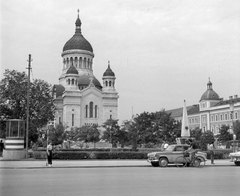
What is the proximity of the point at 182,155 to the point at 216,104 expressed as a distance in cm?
7308

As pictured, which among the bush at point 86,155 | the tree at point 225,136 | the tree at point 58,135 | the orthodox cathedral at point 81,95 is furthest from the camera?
the orthodox cathedral at point 81,95

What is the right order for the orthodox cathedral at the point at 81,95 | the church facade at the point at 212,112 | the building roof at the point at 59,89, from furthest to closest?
the building roof at the point at 59,89 → the church facade at the point at 212,112 → the orthodox cathedral at the point at 81,95

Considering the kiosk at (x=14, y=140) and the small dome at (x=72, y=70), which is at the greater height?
the small dome at (x=72, y=70)

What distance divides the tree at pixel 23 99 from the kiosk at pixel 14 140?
7.87m

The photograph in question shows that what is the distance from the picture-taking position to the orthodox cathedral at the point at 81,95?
84.5 meters

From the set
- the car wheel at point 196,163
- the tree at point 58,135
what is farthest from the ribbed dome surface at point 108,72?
the car wheel at point 196,163

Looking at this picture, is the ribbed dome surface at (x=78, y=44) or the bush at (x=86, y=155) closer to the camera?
the bush at (x=86, y=155)

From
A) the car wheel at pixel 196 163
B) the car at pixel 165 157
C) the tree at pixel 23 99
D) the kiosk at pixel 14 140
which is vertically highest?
the tree at pixel 23 99

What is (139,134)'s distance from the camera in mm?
56750

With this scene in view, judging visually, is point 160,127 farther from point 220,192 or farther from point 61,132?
point 220,192

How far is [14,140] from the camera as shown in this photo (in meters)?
28.8

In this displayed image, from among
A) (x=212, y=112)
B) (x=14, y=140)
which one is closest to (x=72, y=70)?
(x=212, y=112)

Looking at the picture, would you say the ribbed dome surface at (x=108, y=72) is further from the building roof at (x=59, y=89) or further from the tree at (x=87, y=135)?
the tree at (x=87, y=135)

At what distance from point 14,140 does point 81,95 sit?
5682cm
